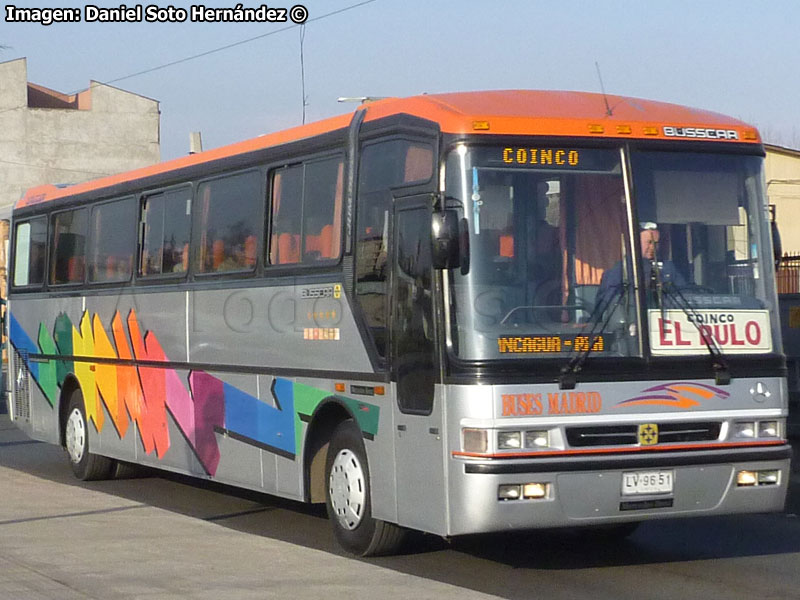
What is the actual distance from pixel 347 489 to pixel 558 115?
320cm

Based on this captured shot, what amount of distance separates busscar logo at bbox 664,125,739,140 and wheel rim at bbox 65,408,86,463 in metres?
9.16

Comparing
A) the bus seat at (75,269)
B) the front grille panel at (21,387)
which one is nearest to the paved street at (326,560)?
the bus seat at (75,269)

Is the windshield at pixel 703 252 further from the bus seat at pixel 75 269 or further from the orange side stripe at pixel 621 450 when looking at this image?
the bus seat at pixel 75 269

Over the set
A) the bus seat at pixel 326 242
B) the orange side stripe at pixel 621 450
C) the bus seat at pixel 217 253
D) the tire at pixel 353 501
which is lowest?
the tire at pixel 353 501

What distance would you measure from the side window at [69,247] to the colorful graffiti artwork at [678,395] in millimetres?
8907

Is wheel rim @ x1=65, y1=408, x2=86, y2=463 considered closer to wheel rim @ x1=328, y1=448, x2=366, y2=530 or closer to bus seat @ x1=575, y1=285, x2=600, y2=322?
wheel rim @ x1=328, y1=448, x2=366, y2=530

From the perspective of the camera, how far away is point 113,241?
1553 centimetres

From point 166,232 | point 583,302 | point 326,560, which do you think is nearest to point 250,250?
point 166,232

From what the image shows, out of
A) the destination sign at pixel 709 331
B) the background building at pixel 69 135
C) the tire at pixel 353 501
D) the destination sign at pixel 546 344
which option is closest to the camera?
the destination sign at pixel 546 344

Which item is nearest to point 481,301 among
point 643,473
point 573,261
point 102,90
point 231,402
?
point 573,261

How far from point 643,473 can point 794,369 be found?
11.6 meters

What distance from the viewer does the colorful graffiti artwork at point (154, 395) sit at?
11531 mm

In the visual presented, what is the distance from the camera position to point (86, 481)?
1653 centimetres

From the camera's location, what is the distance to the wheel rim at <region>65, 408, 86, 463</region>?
16.6 m
